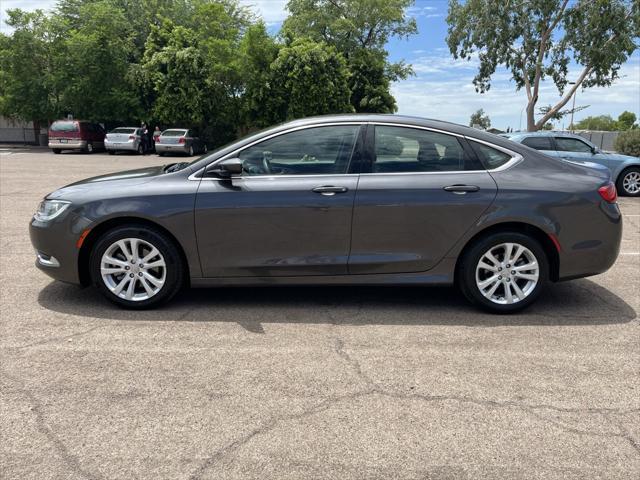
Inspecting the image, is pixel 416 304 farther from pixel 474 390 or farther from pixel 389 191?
pixel 474 390

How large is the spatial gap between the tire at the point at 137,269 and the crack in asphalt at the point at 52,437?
1314 millimetres

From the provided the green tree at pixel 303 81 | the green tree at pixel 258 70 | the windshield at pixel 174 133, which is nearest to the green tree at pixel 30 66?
the windshield at pixel 174 133

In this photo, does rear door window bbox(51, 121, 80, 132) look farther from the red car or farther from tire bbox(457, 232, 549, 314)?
tire bbox(457, 232, 549, 314)

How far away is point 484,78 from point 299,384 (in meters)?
27.6

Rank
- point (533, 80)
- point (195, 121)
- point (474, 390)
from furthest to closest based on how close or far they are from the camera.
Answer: point (195, 121)
point (533, 80)
point (474, 390)

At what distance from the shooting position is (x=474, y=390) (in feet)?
11.0

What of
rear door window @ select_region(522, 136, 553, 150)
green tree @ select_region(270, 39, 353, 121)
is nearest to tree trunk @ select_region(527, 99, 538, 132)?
green tree @ select_region(270, 39, 353, 121)

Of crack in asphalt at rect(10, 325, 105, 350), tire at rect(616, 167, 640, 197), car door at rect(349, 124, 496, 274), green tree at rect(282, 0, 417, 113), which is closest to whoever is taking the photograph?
crack in asphalt at rect(10, 325, 105, 350)

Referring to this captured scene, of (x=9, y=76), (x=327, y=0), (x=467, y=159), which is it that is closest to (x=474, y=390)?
(x=467, y=159)

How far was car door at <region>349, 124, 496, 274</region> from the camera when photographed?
14.8 ft

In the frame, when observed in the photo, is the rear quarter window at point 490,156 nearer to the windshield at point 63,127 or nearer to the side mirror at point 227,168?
the side mirror at point 227,168

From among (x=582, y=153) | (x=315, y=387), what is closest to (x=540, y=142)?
(x=582, y=153)

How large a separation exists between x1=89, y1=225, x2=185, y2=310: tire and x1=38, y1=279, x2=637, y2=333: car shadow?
0.42ft

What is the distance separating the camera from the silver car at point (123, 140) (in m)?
28.9
